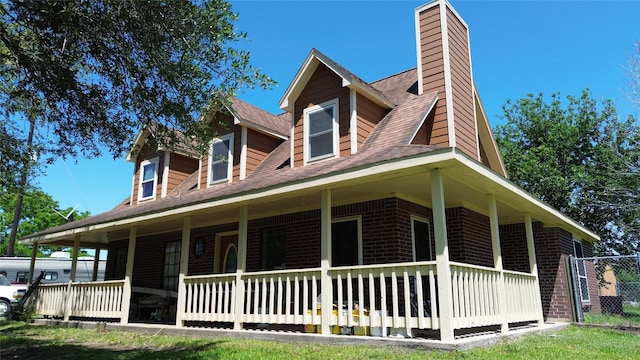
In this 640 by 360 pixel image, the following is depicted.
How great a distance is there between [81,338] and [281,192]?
585 cm

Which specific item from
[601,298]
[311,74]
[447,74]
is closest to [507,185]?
[447,74]

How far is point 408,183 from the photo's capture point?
28.7 ft

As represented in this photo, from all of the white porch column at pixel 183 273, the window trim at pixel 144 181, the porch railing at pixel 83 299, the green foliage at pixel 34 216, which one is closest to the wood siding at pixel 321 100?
the white porch column at pixel 183 273

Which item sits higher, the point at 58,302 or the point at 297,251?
the point at 297,251

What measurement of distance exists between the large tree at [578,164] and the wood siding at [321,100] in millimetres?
17770

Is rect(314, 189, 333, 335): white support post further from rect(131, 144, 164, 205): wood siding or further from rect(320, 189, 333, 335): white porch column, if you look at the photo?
rect(131, 144, 164, 205): wood siding

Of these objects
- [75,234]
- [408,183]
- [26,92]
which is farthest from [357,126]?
[75,234]

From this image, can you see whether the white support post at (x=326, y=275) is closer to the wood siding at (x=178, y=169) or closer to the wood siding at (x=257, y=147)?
the wood siding at (x=257, y=147)

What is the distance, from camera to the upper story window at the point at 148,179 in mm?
15297

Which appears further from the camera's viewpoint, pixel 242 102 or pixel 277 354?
pixel 242 102

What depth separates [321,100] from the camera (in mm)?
10969

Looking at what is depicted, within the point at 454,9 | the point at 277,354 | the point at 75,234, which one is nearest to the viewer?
the point at 277,354

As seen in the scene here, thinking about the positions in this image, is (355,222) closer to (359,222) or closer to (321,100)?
(359,222)

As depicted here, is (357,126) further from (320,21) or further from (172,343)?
(172,343)
